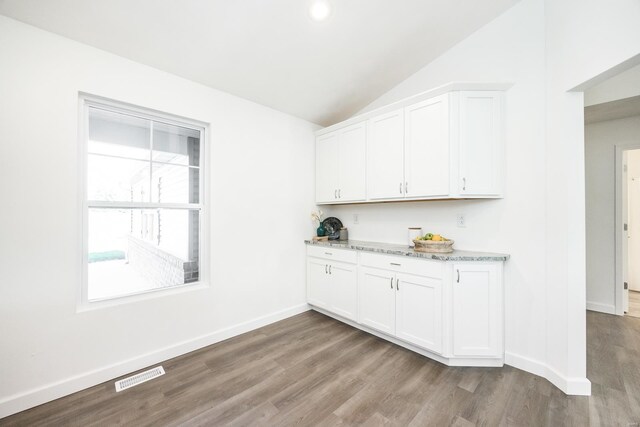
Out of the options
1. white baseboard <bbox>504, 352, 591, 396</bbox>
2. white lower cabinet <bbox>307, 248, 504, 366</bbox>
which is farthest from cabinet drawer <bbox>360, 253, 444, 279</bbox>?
white baseboard <bbox>504, 352, 591, 396</bbox>

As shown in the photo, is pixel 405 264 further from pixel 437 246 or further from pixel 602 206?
pixel 602 206

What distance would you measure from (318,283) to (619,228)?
388cm

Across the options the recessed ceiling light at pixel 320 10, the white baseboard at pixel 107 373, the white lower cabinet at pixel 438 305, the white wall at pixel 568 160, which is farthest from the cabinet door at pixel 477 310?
the recessed ceiling light at pixel 320 10

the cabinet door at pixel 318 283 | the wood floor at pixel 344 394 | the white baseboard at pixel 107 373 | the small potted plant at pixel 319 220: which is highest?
the small potted plant at pixel 319 220

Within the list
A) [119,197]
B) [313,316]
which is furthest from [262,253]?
[119,197]

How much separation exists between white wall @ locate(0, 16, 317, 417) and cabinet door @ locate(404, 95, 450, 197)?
1754 mm

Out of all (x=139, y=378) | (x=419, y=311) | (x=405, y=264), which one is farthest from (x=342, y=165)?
(x=139, y=378)

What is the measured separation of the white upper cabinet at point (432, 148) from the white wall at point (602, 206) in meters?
2.32

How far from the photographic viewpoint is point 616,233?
330 centimetres

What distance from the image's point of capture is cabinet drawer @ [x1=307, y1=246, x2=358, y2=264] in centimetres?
297

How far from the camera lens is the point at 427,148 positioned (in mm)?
2520

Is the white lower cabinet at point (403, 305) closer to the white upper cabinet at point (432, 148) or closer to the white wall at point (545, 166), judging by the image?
the white wall at point (545, 166)

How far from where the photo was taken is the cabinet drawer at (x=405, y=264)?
2.29 m

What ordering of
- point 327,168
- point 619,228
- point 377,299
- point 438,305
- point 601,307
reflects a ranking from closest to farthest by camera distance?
point 438,305
point 377,299
point 619,228
point 601,307
point 327,168
